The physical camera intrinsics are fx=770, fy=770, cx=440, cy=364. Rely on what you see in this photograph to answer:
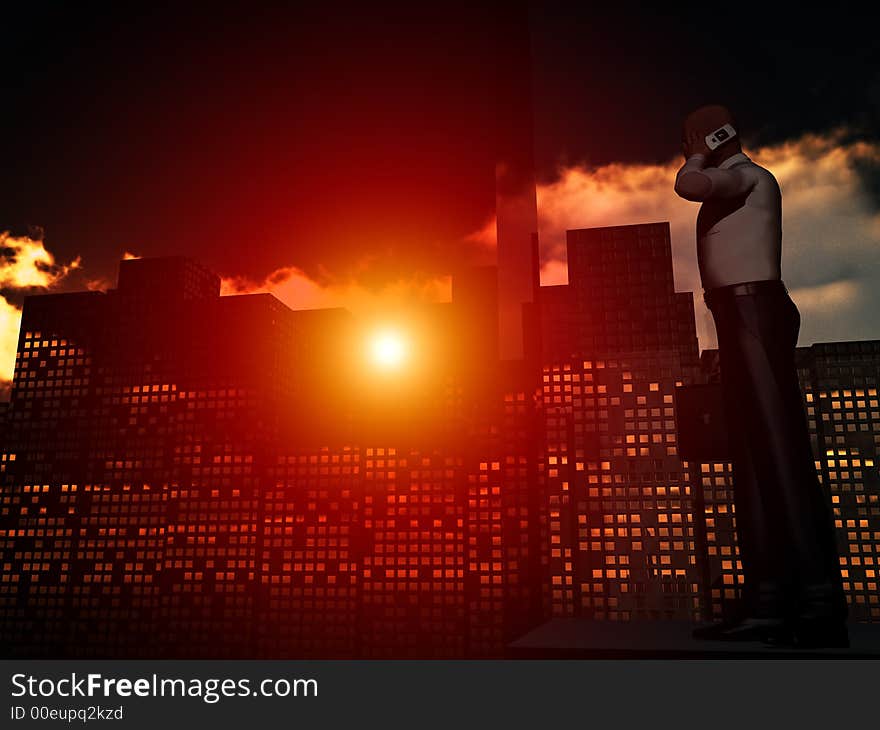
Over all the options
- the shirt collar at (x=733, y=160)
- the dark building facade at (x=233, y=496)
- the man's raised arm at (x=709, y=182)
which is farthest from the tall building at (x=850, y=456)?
the man's raised arm at (x=709, y=182)

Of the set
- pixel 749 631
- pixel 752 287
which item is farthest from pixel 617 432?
pixel 749 631

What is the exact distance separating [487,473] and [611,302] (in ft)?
122

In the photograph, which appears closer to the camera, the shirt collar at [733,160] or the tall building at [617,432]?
the shirt collar at [733,160]

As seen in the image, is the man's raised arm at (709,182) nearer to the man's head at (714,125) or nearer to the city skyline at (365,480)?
the man's head at (714,125)

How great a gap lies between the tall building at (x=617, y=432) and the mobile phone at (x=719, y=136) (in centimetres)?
11793

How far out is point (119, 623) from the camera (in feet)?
423

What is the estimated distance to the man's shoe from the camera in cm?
642

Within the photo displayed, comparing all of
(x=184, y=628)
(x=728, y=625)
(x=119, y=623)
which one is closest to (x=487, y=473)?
(x=184, y=628)

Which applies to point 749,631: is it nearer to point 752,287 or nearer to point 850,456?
point 752,287

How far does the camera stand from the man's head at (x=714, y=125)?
770 cm

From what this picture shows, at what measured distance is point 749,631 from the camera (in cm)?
652

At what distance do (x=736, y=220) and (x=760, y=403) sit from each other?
1774mm

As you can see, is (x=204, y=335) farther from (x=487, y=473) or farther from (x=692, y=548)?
(x=692, y=548)

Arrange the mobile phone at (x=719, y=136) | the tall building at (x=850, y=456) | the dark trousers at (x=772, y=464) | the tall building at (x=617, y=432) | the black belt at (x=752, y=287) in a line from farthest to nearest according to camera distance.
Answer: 1. the tall building at (x=617, y=432)
2. the tall building at (x=850, y=456)
3. the mobile phone at (x=719, y=136)
4. the black belt at (x=752, y=287)
5. the dark trousers at (x=772, y=464)
